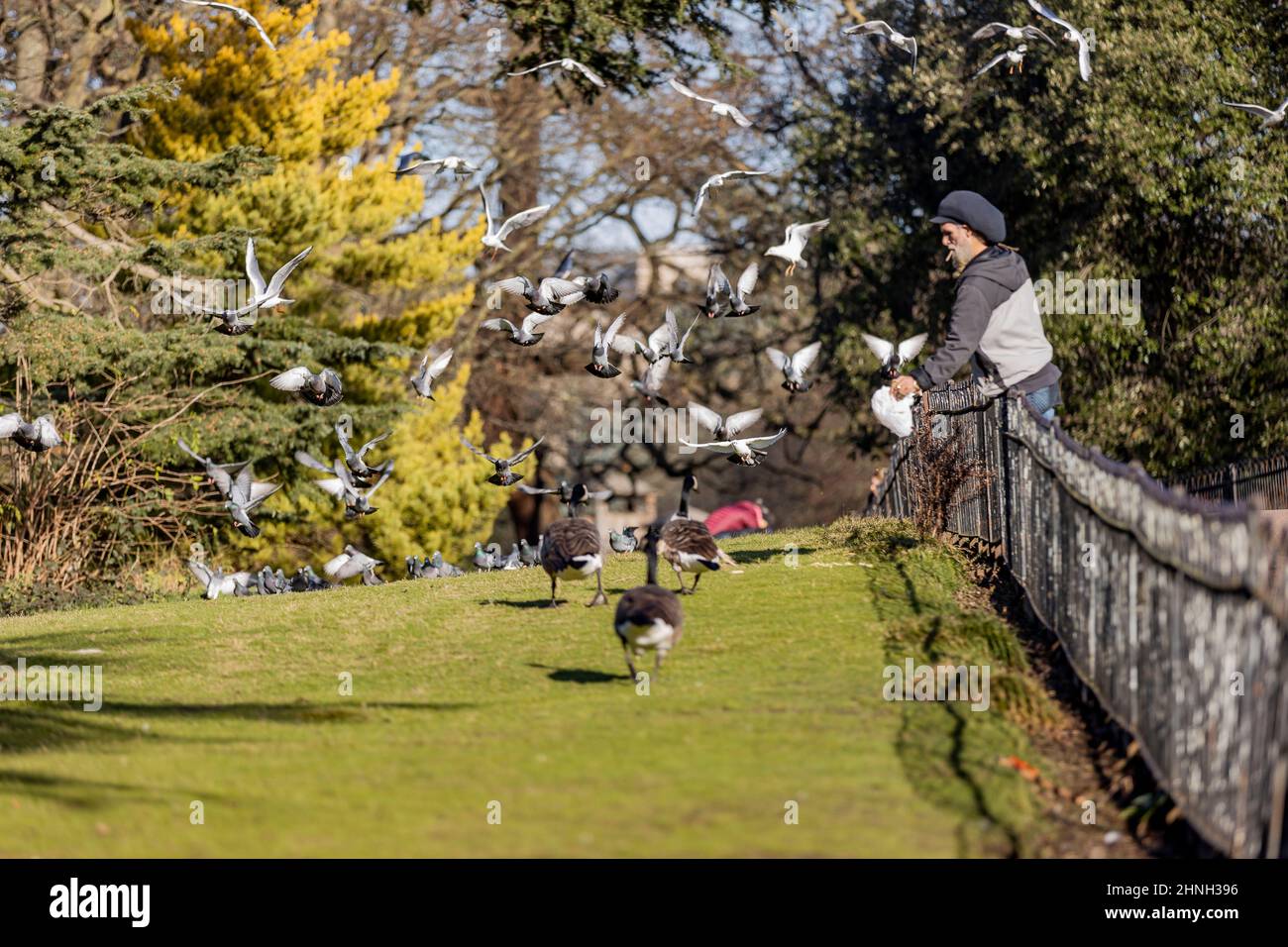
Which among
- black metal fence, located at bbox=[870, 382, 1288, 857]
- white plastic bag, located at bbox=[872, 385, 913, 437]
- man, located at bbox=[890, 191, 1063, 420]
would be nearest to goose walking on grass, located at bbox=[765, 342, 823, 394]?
white plastic bag, located at bbox=[872, 385, 913, 437]

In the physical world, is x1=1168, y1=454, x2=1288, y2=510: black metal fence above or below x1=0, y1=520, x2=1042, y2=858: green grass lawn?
above

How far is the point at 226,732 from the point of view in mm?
8273

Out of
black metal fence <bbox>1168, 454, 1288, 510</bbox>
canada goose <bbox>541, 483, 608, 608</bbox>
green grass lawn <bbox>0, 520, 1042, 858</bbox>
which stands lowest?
green grass lawn <bbox>0, 520, 1042, 858</bbox>

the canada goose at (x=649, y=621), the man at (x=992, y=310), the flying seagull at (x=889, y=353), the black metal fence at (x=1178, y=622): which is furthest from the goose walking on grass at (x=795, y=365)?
the canada goose at (x=649, y=621)

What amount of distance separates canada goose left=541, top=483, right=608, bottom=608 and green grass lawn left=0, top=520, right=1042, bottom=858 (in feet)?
1.34

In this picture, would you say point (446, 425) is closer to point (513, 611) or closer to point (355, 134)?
point (355, 134)

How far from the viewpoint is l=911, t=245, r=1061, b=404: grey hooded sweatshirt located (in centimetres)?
1069

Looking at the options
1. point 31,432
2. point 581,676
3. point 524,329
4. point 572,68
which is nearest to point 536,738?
point 581,676

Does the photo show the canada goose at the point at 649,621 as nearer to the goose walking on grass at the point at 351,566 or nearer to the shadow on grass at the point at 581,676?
the shadow on grass at the point at 581,676

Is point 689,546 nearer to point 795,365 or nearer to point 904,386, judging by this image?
point 904,386

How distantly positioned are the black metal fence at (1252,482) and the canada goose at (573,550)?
826 centimetres

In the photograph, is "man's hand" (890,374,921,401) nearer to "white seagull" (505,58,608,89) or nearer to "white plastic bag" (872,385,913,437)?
"white plastic bag" (872,385,913,437)

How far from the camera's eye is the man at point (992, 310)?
35.9 ft

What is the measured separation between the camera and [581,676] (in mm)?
9273
